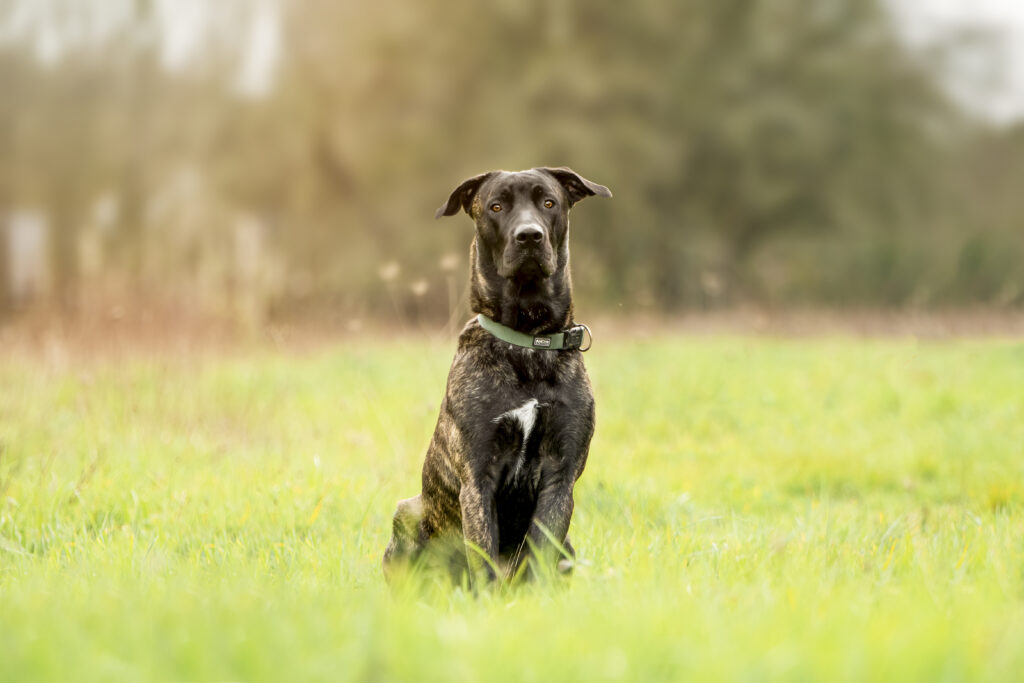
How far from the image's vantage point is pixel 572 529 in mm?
4238

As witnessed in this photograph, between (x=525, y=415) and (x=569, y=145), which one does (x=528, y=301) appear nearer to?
(x=525, y=415)

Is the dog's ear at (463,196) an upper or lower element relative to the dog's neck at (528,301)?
upper

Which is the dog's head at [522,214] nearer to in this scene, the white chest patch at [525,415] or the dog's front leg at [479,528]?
the white chest patch at [525,415]

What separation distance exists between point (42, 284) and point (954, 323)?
1439cm

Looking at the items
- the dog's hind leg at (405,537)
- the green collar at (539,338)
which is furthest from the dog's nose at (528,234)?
the dog's hind leg at (405,537)

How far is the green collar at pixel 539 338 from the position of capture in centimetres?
348

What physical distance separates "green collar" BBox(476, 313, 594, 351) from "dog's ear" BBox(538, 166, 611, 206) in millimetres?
678

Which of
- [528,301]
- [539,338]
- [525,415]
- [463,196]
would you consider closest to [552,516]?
[525,415]

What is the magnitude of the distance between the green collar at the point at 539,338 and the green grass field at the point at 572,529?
89 cm

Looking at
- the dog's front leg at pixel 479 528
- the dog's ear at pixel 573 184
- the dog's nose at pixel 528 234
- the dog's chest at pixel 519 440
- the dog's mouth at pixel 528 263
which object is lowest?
the dog's front leg at pixel 479 528

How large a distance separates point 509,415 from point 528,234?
735 mm

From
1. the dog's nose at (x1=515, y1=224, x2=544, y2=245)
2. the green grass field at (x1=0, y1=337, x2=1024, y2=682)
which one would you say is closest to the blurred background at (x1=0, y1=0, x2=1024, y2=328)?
the green grass field at (x1=0, y1=337, x2=1024, y2=682)

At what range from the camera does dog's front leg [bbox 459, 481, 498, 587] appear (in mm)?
3211

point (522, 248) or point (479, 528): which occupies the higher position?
point (522, 248)
